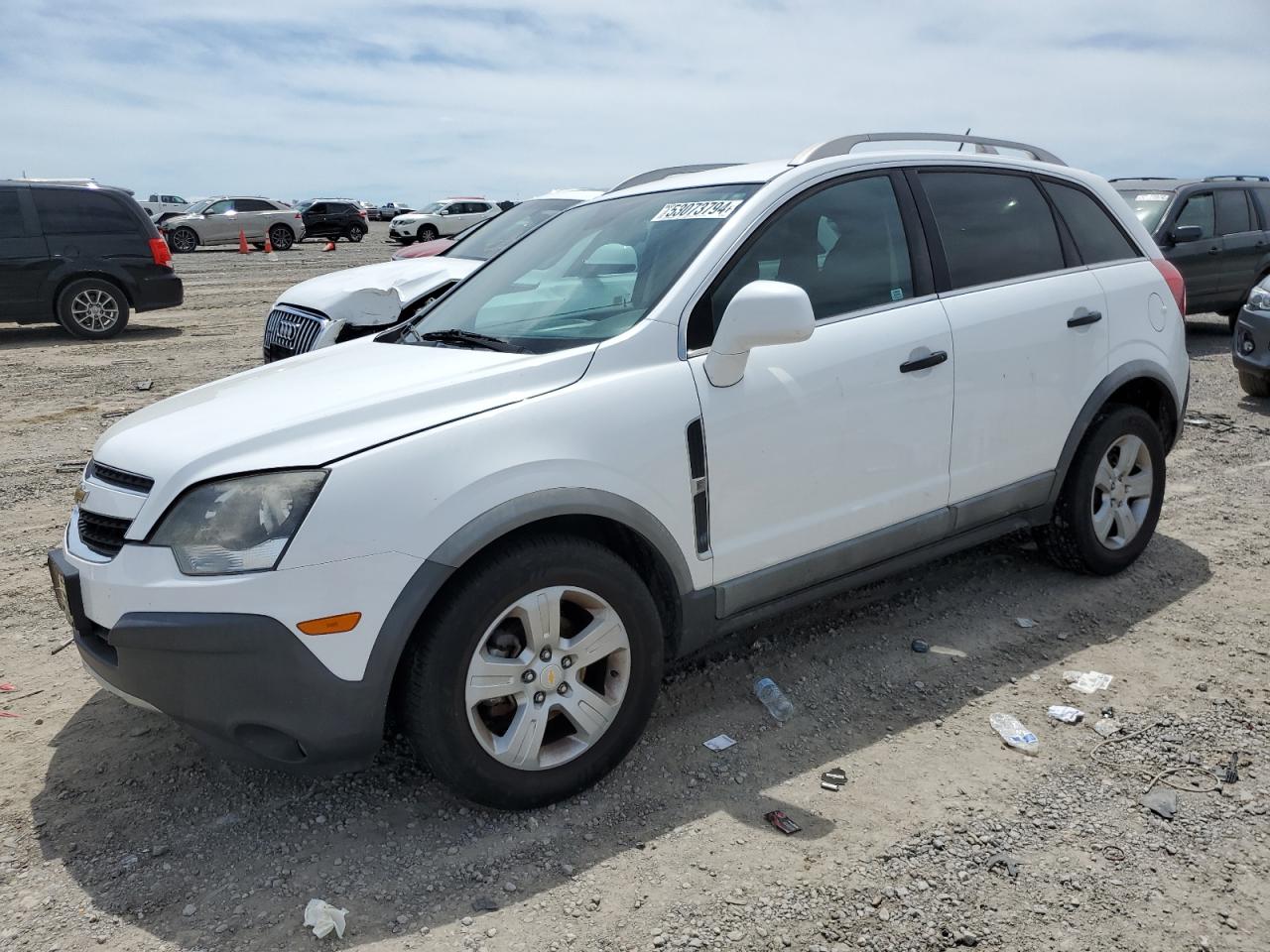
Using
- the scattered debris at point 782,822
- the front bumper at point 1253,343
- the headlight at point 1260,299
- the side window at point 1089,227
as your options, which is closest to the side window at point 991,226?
the side window at point 1089,227

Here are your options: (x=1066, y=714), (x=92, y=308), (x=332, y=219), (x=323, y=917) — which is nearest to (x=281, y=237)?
(x=332, y=219)

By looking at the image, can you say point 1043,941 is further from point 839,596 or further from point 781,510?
point 839,596

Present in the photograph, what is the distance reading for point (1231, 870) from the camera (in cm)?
270

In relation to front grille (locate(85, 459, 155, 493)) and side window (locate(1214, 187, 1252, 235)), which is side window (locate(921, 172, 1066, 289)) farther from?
side window (locate(1214, 187, 1252, 235))

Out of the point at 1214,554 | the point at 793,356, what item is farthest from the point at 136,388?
the point at 1214,554

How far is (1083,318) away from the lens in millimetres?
4234

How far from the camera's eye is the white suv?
2.63 m

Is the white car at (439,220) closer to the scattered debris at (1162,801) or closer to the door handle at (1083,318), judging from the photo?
the door handle at (1083,318)

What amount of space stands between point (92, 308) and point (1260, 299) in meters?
12.8

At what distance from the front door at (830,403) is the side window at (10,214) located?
1183cm

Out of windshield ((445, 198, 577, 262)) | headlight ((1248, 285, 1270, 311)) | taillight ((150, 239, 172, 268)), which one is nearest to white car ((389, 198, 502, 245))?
taillight ((150, 239, 172, 268))

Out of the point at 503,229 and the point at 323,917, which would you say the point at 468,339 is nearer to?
the point at 323,917

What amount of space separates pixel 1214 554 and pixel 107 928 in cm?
488

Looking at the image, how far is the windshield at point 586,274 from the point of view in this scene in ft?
11.0
